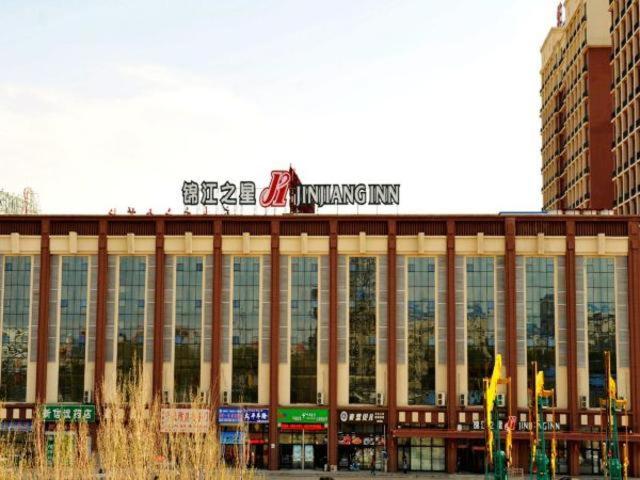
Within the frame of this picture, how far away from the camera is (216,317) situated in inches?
3711

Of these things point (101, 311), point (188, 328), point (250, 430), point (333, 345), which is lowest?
point (250, 430)

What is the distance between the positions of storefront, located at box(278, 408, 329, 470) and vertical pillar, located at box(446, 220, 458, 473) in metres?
11.2

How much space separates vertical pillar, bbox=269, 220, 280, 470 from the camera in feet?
304

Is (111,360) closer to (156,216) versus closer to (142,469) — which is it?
(156,216)

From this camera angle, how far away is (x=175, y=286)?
9550cm

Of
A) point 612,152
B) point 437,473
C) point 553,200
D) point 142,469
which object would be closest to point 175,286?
point 437,473

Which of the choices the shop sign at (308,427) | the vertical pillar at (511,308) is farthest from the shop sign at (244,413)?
the vertical pillar at (511,308)

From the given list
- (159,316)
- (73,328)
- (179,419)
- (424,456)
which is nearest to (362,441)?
(424,456)

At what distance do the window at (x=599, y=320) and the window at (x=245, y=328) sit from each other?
30438mm

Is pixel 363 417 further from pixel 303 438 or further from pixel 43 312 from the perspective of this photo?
pixel 43 312

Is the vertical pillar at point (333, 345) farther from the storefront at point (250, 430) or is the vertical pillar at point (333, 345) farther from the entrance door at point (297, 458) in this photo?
the storefront at point (250, 430)

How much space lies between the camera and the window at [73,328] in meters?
94.6

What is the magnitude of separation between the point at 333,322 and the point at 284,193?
1370cm

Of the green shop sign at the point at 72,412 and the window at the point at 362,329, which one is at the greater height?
the window at the point at 362,329
